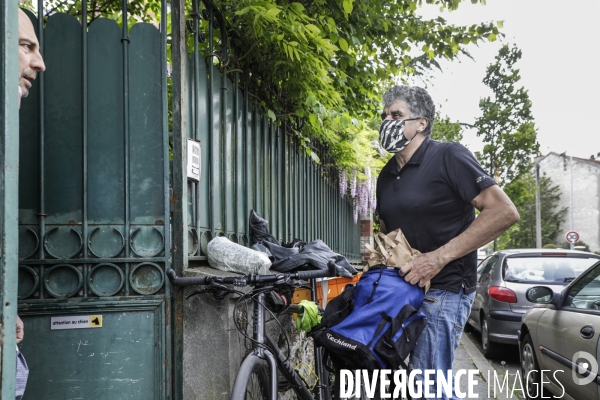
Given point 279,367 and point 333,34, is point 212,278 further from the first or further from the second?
point 333,34

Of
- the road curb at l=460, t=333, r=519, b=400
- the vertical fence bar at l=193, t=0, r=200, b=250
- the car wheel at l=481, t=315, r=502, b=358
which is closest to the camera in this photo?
the vertical fence bar at l=193, t=0, r=200, b=250

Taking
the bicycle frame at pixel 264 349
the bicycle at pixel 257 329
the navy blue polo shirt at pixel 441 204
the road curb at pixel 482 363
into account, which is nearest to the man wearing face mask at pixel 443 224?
the navy blue polo shirt at pixel 441 204

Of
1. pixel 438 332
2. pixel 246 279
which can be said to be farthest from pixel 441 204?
pixel 246 279

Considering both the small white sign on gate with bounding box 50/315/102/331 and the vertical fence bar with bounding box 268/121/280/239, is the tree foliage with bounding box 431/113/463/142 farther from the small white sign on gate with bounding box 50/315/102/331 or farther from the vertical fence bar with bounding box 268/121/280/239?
the small white sign on gate with bounding box 50/315/102/331

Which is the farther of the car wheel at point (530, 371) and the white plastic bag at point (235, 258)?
the car wheel at point (530, 371)

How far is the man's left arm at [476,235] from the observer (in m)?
2.82

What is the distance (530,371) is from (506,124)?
1374 inches

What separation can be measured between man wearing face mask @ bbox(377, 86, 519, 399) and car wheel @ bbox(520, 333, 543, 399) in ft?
10.4

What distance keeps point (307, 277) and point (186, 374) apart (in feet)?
3.49

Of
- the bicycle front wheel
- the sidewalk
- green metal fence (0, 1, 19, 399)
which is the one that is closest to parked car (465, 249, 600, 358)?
the sidewalk

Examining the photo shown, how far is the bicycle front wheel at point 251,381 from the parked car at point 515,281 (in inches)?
230

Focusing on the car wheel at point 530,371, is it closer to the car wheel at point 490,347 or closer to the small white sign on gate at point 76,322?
the car wheel at point 490,347

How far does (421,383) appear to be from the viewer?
2930 mm

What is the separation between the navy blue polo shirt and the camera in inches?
117
